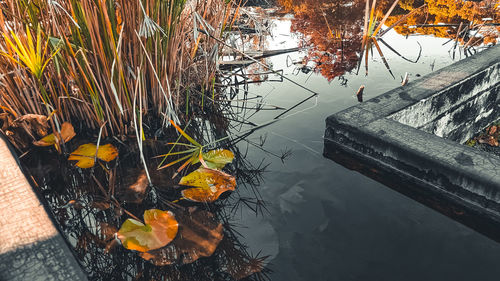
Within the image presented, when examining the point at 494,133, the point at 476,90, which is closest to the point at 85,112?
the point at 476,90

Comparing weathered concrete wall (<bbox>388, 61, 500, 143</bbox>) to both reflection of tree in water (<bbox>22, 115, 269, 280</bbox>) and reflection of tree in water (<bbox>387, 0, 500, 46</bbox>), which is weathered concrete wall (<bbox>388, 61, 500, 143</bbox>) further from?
reflection of tree in water (<bbox>387, 0, 500, 46</bbox>)

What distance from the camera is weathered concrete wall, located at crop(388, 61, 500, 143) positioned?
68.1 inches

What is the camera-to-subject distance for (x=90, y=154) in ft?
5.11

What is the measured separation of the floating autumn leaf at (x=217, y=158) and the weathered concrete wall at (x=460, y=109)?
818 millimetres

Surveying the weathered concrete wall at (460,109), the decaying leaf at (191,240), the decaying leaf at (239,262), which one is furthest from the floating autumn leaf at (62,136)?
the weathered concrete wall at (460,109)

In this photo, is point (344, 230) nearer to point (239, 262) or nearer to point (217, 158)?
point (239, 262)

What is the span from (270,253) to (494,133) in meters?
2.05

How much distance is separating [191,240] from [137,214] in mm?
268

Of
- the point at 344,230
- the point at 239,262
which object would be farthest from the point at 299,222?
the point at 239,262

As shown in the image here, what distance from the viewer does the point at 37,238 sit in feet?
3.10

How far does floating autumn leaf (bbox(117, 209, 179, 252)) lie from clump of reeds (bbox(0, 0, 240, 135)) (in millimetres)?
450

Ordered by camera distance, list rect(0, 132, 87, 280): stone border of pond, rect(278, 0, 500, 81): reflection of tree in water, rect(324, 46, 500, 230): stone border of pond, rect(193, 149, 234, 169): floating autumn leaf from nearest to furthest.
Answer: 1. rect(0, 132, 87, 280): stone border of pond
2. rect(324, 46, 500, 230): stone border of pond
3. rect(193, 149, 234, 169): floating autumn leaf
4. rect(278, 0, 500, 81): reflection of tree in water

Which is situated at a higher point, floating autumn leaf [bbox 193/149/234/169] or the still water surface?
floating autumn leaf [bbox 193/149/234/169]

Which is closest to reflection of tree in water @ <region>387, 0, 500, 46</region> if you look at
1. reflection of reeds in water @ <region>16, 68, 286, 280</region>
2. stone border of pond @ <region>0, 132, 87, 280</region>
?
reflection of reeds in water @ <region>16, 68, 286, 280</region>
